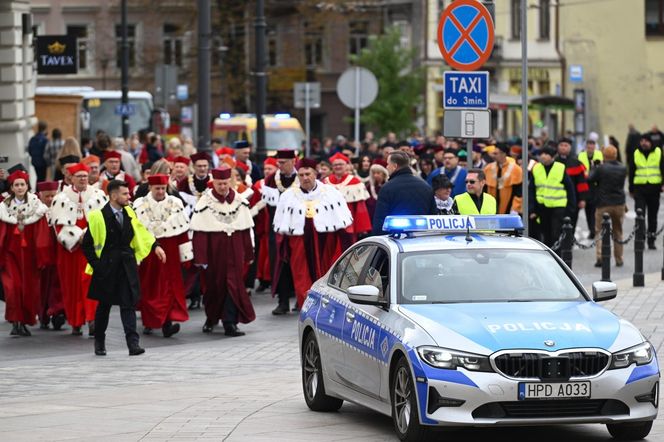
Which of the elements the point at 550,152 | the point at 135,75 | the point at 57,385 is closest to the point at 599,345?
the point at 57,385

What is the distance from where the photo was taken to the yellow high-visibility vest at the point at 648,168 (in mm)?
29766

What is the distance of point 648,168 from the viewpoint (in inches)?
1175

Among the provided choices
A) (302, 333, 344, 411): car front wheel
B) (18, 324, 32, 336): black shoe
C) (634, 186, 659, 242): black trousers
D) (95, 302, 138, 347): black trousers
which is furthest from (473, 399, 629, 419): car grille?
(634, 186, 659, 242): black trousers

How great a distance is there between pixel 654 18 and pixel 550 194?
136 feet

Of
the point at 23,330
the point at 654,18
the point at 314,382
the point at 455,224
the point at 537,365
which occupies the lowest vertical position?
the point at 23,330

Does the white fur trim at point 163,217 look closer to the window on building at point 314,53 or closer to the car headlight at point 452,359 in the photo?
the car headlight at point 452,359

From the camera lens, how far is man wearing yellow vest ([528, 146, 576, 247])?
85.6 feet

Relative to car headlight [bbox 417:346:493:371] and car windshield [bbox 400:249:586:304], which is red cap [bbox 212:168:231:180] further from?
car headlight [bbox 417:346:493:371]

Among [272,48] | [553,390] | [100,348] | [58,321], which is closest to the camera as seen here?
[553,390]

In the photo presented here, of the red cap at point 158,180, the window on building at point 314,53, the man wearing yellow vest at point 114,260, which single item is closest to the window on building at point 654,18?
the window on building at point 314,53

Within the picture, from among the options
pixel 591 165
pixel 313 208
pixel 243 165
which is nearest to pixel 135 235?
pixel 313 208

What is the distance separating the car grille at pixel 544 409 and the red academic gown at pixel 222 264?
8.81 meters

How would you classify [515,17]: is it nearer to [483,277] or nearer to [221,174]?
[221,174]

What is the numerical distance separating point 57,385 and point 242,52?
53094 mm
